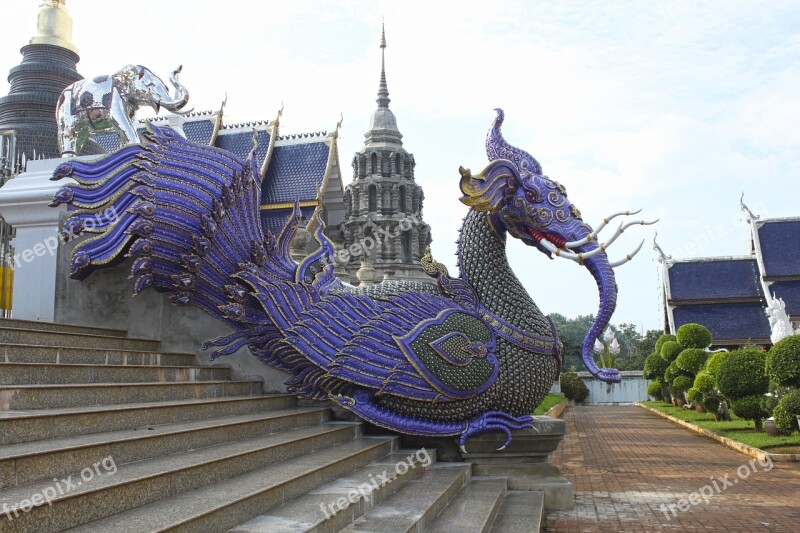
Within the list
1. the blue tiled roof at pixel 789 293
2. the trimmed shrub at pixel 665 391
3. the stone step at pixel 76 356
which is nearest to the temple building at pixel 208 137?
the trimmed shrub at pixel 665 391

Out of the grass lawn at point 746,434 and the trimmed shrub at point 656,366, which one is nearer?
the grass lawn at point 746,434

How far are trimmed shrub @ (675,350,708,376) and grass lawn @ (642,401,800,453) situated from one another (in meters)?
1.10

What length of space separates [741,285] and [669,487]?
79.3ft

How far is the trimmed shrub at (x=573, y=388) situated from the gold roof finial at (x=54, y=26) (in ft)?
69.7

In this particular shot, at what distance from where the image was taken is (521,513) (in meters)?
5.04

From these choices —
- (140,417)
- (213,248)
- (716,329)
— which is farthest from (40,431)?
(716,329)

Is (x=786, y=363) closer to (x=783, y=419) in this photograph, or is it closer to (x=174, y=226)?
(x=783, y=419)

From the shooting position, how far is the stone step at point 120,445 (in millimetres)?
2799

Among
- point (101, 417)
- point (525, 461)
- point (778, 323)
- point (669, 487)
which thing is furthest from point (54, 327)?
point (778, 323)

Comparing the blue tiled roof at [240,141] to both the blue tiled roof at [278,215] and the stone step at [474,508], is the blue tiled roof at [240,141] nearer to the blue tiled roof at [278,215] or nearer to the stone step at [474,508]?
the blue tiled roof at [278,215]

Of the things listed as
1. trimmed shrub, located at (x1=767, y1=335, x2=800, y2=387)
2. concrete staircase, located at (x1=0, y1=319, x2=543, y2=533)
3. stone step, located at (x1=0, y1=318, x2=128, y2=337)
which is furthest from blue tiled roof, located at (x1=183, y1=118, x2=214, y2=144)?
trimmed shrub, located at (x1=767, y1=335, x2=800, y2=387)

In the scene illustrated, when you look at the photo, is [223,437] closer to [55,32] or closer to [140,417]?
[140,417]

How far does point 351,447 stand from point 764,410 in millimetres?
8809

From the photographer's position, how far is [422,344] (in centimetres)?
563
